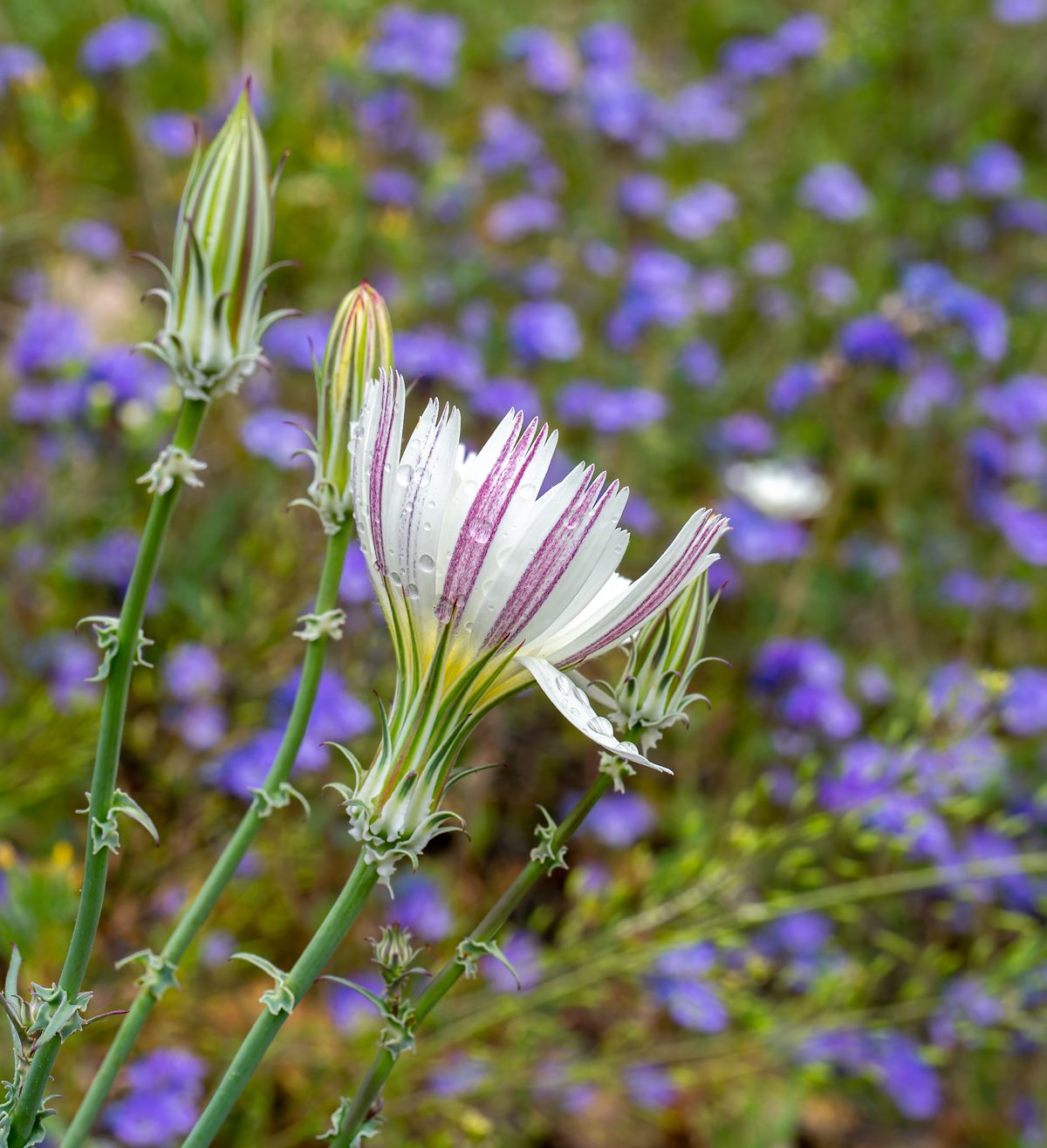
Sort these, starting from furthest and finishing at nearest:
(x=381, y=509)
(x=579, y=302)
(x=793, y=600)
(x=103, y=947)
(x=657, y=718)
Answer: (x=579, y=302) → (x=793, y=600) → (x=103, y=947) → (x=657, y=718) → (x=381, y=509)

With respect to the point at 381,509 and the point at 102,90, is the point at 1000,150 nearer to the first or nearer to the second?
the point at 102,90

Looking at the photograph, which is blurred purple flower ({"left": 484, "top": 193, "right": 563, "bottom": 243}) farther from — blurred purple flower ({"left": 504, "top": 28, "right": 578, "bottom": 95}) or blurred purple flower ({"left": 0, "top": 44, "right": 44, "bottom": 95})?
blurred purple flower ({"left": 0, "top": 44, "right": 44, "bottom": 95})

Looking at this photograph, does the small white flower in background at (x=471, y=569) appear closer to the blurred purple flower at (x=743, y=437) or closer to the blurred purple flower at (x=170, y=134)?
the blurred purple flower at (x=743, y=437)

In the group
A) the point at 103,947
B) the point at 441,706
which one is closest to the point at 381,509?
the point at 441,706

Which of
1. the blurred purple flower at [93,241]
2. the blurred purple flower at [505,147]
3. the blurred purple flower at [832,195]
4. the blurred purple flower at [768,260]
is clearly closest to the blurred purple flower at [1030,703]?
the blurred purple flower at [768,260]

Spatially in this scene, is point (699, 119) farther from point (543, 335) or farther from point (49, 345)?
point (49, 345)

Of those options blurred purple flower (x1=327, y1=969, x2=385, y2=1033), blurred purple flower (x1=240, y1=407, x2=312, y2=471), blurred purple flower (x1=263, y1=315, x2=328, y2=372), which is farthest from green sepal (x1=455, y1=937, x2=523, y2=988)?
blurred purple flower (x1=263, y1=315, x2=328, y2=372)

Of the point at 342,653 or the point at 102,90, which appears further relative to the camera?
the point at 102,90

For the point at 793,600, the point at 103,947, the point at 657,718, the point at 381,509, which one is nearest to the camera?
the point at 381,509
